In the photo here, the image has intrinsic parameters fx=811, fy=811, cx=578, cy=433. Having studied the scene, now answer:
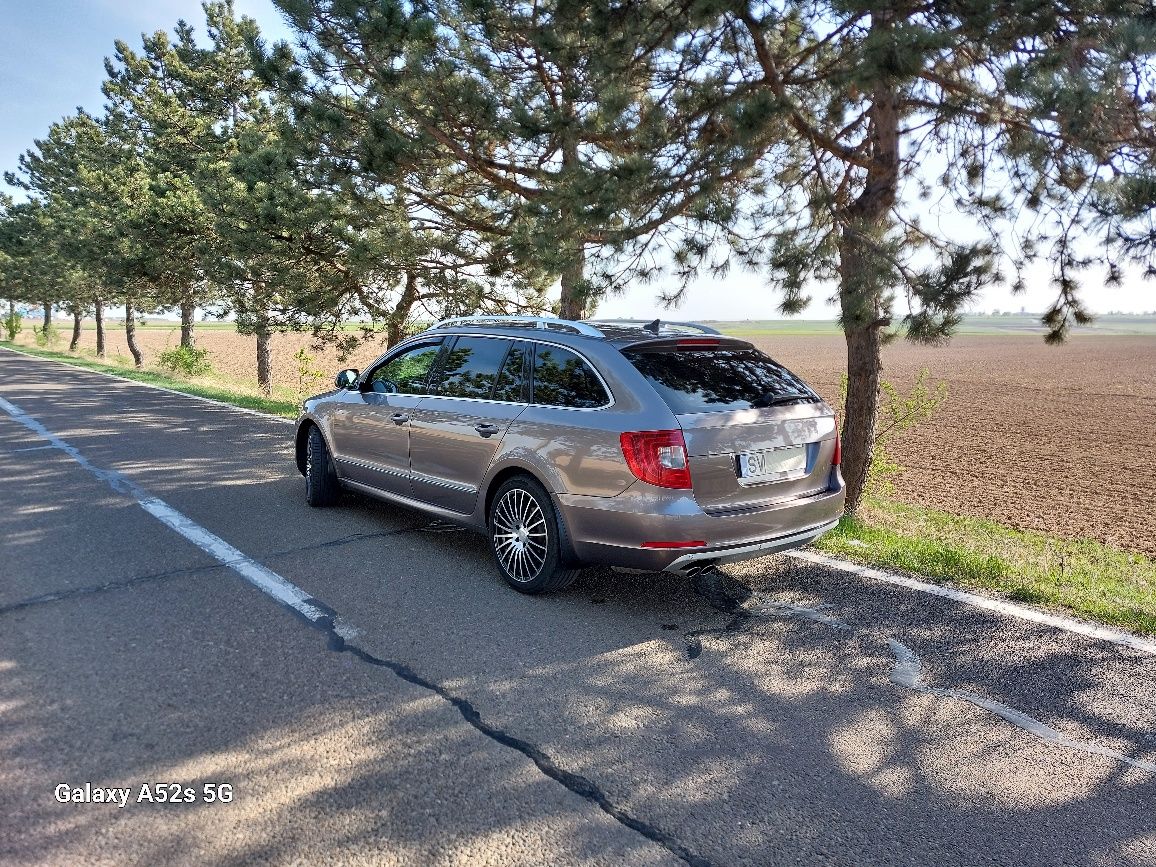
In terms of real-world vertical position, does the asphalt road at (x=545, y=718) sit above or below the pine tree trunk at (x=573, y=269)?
below

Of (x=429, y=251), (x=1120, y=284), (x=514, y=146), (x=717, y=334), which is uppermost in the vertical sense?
(x=514, y=146)

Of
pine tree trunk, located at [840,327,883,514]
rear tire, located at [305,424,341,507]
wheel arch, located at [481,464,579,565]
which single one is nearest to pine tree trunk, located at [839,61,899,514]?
pine tree trunk, located at [840,327,883,514]

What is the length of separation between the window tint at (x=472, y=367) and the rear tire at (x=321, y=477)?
1.65 metres

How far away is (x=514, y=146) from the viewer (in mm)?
9703

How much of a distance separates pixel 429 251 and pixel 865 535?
8356 mm

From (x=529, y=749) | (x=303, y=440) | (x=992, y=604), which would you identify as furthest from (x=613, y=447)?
(x=303, y=440)

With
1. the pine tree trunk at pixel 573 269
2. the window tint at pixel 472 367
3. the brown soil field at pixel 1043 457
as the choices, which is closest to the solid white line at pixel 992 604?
the brown soil field at pixel 1043 457

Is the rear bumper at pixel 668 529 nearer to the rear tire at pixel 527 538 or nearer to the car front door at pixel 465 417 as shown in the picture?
the rear tire at pixel 527 538

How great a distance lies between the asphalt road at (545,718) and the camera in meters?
2.61

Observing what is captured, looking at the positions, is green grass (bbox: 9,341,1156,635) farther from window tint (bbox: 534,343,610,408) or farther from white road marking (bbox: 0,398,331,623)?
white road marking (bbox: 0,398,331,623)

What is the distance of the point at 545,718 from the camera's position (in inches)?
132

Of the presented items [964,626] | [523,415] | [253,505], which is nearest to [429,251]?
[253,505]

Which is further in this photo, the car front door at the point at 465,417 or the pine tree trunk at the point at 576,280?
the pine tree trunk at the point at 576,280

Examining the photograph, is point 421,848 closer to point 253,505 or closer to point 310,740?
point 310,740
